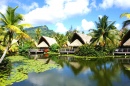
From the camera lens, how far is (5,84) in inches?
475

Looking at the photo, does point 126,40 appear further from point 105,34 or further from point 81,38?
point 81,38

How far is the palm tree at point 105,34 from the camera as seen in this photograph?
3497 cm

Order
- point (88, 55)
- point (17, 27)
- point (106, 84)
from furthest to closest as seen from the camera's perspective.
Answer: point (88, 55) → point (17, 27) → point (106, 84)

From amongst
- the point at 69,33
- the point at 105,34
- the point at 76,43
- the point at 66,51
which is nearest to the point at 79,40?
the point at 76,43

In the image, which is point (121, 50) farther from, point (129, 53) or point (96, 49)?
point (96, 49)

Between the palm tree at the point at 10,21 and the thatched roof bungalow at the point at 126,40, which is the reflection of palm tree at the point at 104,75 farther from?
the thatched roof bungalow at the point at 126,40

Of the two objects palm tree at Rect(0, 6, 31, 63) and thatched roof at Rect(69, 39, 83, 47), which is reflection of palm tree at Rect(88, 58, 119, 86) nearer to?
palm tree at Rect(0, 6, 31, 63)

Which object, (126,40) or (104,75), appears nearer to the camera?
(104,75)

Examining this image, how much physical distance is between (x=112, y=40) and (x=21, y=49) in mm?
20425

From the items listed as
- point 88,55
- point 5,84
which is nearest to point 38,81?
point 5,84

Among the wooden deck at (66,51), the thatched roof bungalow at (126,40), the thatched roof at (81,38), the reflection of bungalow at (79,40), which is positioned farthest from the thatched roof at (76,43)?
the thatched roof bungalow at (126,40)

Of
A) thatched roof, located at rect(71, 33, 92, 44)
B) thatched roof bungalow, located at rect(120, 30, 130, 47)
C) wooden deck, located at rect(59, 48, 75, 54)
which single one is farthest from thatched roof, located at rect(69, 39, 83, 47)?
thatched roof bungalow, located at rect(120, 30, 130, 47)

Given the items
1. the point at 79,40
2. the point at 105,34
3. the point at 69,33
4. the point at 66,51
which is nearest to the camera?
the point at 105,34

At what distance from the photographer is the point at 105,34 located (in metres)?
35.6
